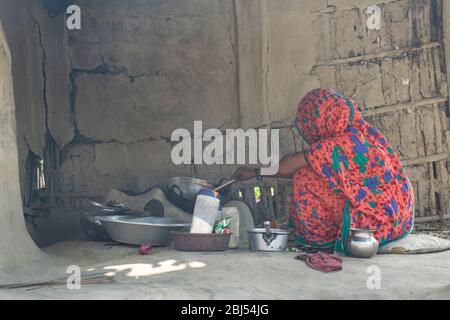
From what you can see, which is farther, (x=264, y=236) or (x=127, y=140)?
(x=127, y=140)

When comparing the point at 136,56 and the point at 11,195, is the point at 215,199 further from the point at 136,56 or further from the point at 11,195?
the point at 136,56

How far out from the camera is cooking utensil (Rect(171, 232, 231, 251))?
394 cm

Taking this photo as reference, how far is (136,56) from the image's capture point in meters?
5.61

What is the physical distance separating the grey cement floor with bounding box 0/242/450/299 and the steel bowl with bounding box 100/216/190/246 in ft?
0.31

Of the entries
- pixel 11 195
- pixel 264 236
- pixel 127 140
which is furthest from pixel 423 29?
pixel 11 195

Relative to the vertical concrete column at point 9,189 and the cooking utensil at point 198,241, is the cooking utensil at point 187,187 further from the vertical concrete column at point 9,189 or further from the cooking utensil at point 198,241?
the vertical concrete column at point 9,189

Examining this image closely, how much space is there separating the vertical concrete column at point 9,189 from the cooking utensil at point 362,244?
6.68 feet

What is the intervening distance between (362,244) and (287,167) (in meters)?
0.84

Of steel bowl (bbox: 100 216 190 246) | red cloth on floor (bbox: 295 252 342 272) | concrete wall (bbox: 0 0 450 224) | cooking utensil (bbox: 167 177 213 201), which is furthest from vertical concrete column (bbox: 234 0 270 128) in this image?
red cloth on floor (bbox: 295 252 342 272)

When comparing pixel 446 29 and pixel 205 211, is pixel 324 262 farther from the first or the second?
pixel 446 29

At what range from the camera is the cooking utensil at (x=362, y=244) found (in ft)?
12.2

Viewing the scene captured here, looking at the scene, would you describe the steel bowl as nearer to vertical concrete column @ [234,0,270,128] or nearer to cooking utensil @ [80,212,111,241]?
cooking utensil @ [80,212,111,241]

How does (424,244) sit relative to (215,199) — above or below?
below
